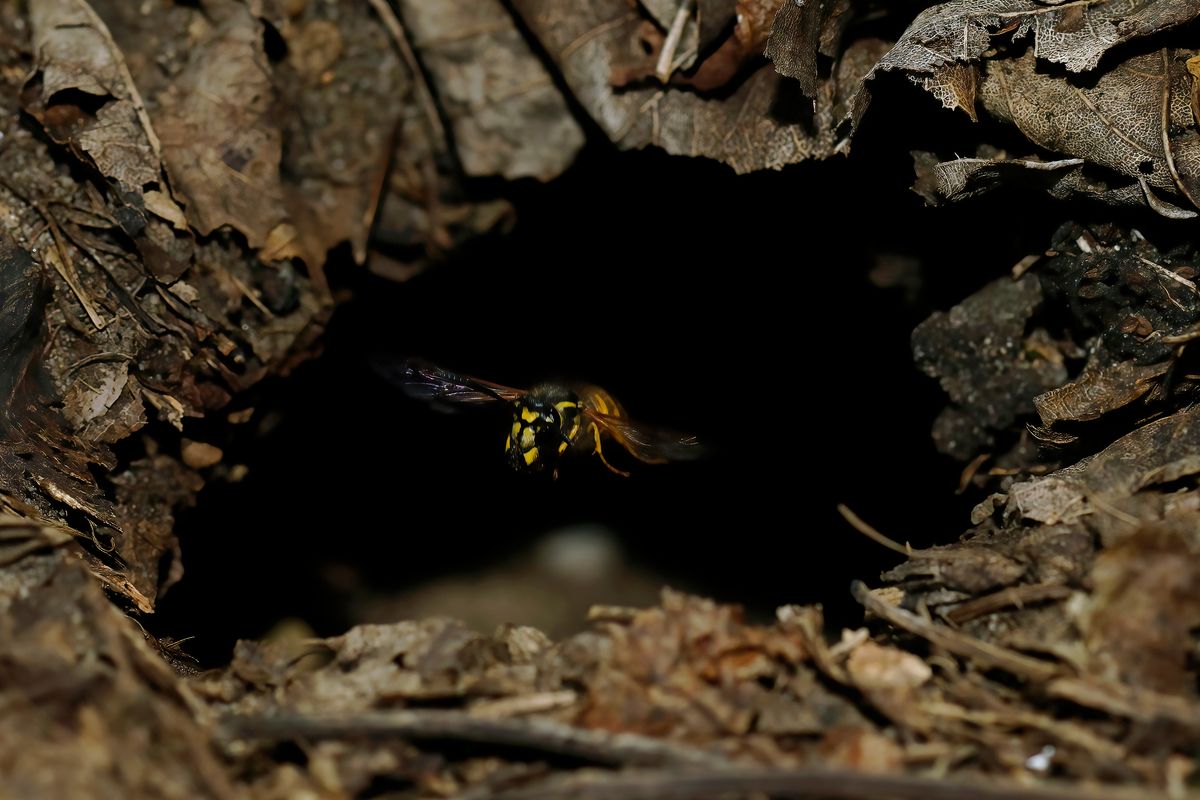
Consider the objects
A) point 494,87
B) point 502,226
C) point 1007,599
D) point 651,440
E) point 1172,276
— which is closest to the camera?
point 1007,599

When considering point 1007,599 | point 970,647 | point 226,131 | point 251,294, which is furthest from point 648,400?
point 970,647

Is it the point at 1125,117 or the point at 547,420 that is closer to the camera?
the point at 1125,117

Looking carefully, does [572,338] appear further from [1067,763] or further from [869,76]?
[1067,763]

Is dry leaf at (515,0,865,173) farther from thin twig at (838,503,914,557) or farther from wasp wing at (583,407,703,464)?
thin twig at (838,503,914,557)

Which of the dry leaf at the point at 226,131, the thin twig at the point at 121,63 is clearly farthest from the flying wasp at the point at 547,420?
the thin twig at the point at 121,63

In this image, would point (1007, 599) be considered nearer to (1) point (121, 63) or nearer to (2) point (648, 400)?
(2) point (648, 400)
